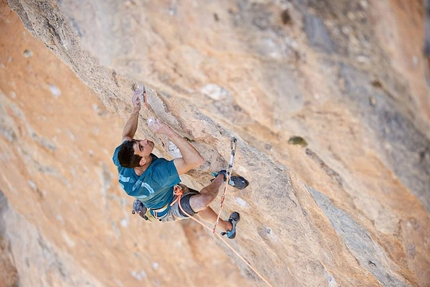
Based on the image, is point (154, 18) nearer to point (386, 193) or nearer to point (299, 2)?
point (299, 2)

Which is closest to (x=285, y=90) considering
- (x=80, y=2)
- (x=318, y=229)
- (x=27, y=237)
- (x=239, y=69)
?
(x=239, y=69)

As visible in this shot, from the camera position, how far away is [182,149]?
265cm

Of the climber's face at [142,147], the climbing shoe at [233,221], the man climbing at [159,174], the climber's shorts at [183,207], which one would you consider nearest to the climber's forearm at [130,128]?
the man climbing at [159,174]

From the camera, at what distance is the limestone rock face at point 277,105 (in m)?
1.63

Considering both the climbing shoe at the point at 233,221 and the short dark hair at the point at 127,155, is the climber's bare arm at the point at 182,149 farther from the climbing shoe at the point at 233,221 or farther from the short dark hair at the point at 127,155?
the climbing shoe at the point at 233,221

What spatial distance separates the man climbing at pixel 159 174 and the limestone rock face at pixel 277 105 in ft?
0.34

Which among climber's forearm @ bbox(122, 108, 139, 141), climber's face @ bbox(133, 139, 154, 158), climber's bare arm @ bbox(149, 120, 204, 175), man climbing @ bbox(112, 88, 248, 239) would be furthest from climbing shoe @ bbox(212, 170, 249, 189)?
climber's forearm @ bbox(122, 108, 139, 141)

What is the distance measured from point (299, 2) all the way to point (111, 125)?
2842 millimetres

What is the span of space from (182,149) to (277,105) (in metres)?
0.89

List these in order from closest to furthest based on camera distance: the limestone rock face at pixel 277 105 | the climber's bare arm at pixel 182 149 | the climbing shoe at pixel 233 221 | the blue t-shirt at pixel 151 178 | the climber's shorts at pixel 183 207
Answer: the limestone rock face at pixel 277 105 < the climber's bare arm at pixel 182 149 < the blue t-shirt at pixel 151 178 < the climber's shorts at pixel 183 207 < the climbing shoe at pixel 233 221

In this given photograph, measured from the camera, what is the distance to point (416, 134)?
5.63 feet

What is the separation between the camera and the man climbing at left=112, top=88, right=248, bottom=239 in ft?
8.63

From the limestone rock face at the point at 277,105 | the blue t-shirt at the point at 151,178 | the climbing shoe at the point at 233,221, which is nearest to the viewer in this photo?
the limestone rock face at the point at 277,105

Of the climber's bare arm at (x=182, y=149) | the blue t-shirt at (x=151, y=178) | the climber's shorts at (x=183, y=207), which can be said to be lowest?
the climber's shorts at (x=183, y=207)
